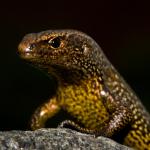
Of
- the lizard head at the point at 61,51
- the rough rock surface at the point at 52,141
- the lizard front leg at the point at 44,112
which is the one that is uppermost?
the lizard head at the point at 61,51

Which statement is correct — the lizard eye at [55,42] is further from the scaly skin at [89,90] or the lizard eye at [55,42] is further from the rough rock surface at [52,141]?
the rough rock surface at [52,141]

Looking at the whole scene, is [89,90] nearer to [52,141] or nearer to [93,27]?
[52,141]

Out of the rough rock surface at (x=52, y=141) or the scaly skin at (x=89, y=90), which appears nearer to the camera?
the rough rock surface at (x=52, y=141)

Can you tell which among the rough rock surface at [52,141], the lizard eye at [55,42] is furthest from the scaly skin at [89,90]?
the rough rock surface at [52,141]

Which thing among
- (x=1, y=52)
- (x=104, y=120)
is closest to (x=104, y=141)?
(x=104, y=120)

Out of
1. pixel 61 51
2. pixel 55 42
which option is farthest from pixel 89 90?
pixel 55 42

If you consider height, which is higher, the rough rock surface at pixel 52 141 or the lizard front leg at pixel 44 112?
the rough rock surface at pixel 52 141
